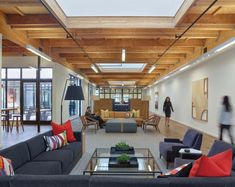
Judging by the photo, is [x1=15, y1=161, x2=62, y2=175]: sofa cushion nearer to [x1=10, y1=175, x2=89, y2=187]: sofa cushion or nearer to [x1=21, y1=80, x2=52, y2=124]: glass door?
[x1=10, y1=175, x2=89, y2=187]: sofa cushion

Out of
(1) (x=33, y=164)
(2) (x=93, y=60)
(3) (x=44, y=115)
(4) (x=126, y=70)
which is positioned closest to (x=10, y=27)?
(1) (x=33, y=164)

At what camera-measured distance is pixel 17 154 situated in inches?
149

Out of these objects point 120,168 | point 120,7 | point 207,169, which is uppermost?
point 120,7

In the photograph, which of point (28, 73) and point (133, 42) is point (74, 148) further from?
point (28, 73)

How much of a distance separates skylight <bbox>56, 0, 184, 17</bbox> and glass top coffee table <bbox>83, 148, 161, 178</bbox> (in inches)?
132

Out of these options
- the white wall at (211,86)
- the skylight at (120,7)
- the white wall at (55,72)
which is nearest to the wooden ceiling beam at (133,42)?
the white wall at (211,86)

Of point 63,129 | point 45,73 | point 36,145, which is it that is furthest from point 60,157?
point 45,73

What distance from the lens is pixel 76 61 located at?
522 inches

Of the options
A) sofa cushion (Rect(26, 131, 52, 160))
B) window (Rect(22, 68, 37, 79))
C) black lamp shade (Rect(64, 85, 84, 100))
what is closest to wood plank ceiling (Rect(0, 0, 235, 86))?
black lamp shade (Rect(64, 85, 84, 100))

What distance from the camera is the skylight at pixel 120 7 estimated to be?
5742 mm

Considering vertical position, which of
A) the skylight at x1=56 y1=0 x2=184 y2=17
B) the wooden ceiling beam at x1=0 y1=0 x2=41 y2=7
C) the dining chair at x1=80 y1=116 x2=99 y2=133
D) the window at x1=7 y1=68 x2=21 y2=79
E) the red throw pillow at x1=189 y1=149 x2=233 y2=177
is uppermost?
the skylight at x1=56 y1=0 x2=184 y2=17

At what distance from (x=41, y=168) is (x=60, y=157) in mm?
713

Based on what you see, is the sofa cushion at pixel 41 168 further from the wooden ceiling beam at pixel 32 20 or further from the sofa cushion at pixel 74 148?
the wooden ceiling beam at pixel 32 20

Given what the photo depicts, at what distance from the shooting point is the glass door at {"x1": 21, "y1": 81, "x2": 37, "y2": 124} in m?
13.4
